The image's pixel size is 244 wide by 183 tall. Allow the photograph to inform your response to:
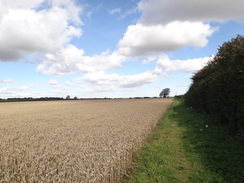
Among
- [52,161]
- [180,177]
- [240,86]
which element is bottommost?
[180,177]

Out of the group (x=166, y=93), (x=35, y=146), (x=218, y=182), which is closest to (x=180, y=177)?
(x=218, y=182)

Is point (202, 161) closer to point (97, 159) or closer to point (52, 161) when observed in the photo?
point (97, 159)

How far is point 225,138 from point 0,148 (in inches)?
406

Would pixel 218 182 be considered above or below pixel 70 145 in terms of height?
below

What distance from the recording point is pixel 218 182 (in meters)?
5.54

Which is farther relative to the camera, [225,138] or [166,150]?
[225,138]

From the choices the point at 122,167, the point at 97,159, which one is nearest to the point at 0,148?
the point at 97,159

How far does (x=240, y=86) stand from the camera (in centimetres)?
878

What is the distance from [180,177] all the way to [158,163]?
1134 mm

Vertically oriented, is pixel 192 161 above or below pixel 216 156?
below

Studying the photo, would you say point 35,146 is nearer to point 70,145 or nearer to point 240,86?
point 70,145

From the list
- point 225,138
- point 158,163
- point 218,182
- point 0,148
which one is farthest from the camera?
point 225,138

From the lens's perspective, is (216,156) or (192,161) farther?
(216,156)

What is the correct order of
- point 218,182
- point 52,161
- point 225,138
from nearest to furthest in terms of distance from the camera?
point 218,182, point 52,161, point 225,138
